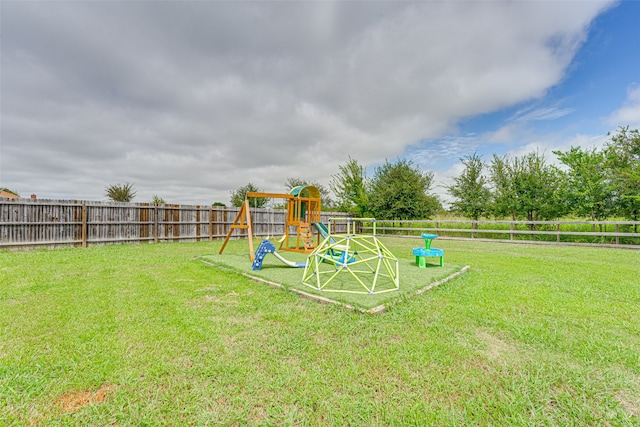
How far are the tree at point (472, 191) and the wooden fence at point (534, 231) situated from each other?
0.92 metres

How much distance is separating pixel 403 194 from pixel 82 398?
17762 millimetres

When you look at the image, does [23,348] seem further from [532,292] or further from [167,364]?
[532,292]

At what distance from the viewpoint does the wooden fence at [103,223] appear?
29.5 ft

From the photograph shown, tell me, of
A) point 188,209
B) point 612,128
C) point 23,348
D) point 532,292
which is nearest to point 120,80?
point 188,209

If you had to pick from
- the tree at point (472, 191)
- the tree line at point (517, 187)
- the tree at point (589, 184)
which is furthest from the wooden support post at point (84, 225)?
the tree at point (589, 184)

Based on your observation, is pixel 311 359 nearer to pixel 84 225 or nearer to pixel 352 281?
pixel 352 281

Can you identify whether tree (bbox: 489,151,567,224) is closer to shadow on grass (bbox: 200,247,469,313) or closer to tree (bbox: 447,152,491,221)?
tree (bbox: 447,152,491,221)

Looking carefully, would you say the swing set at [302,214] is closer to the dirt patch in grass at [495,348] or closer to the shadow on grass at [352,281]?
the shadow on grass at [352,281]

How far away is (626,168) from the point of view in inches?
459

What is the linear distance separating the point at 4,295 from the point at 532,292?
8.31 m

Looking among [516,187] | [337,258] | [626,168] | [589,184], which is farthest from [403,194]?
[337,258]

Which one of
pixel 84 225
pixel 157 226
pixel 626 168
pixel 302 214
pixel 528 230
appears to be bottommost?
pixel 528 230

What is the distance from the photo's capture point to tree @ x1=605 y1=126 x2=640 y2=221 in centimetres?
1123

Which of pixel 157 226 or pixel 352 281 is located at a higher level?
pixel 157 226
